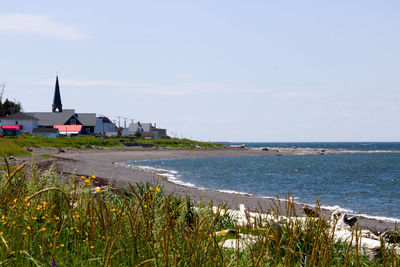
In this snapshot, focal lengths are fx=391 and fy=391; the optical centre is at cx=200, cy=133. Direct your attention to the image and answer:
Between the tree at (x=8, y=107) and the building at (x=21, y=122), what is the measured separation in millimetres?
15628

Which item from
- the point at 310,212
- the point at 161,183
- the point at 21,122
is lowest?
the point at 161,183

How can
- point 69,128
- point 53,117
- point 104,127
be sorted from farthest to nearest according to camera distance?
point 104,127 → point 53,117 → point 69,128

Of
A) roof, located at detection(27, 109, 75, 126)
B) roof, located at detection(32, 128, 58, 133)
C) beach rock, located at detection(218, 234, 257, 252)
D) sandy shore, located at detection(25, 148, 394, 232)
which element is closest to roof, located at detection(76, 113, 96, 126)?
roof, located at detection(27, 109, 75, 126)

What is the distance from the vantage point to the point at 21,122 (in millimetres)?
94938

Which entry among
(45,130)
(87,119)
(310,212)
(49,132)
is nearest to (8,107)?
(87,119)

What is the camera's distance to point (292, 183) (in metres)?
38.8

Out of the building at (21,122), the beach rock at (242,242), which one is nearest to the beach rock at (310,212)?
the beach rock at (242,242)

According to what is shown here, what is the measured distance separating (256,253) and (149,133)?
140 meters

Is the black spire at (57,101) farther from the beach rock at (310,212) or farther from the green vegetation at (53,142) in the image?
the beach rock at (310,212)

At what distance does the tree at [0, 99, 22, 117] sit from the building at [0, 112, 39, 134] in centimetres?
1563

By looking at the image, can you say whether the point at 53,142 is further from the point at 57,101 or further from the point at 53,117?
the point at 57,101

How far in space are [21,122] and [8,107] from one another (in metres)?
22.8

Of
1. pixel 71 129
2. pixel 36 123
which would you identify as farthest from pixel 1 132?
pixel 71 129

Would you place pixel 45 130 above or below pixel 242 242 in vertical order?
above
